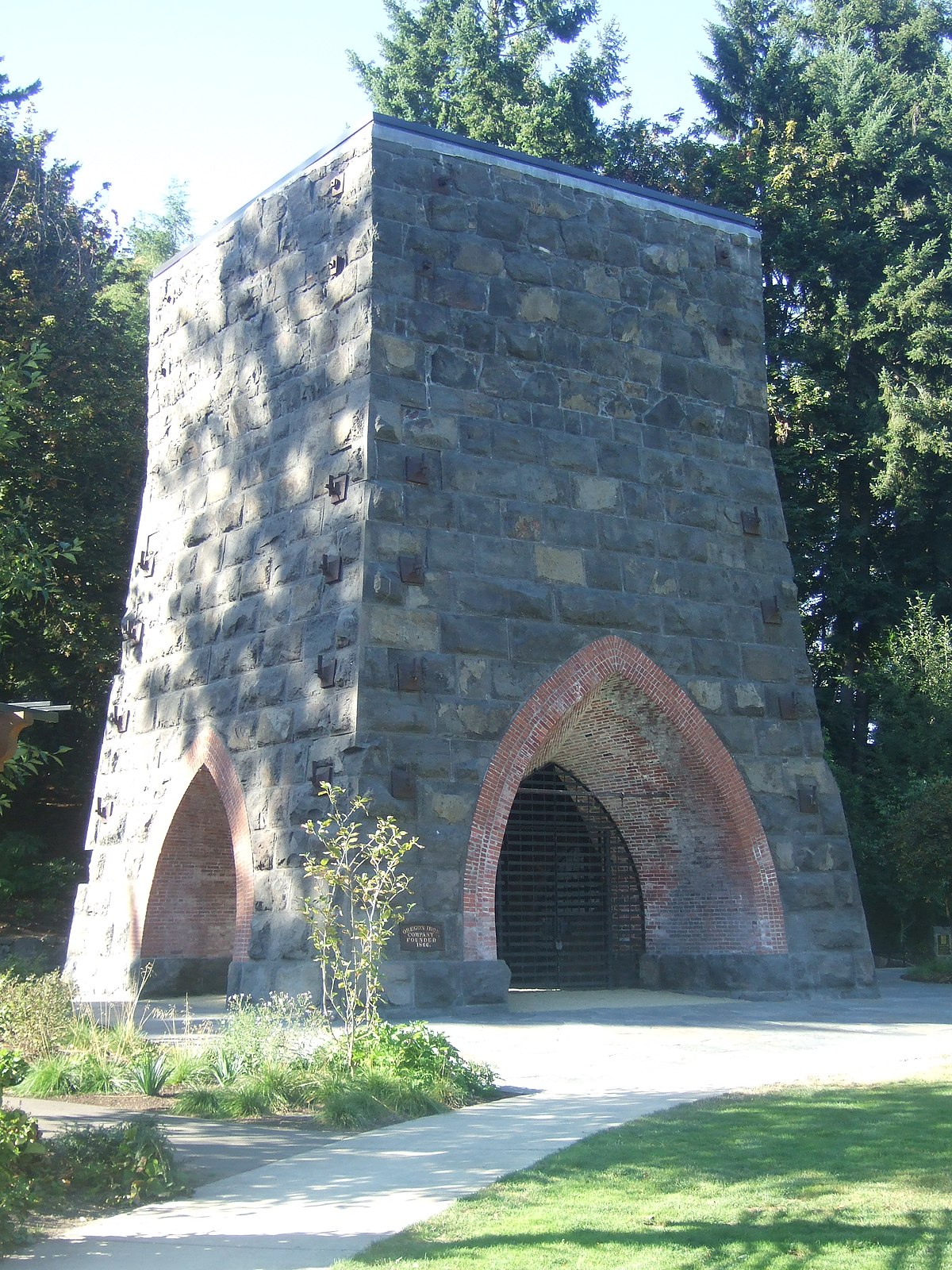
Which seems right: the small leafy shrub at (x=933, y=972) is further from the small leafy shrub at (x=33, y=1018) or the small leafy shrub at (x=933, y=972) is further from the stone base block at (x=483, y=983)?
the small leafy shrub at (x=33, y=1018)

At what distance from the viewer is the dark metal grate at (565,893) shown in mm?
15555

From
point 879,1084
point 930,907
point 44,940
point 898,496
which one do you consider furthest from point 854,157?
point 879,1084

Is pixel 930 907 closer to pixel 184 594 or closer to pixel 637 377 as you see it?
pixel 637 377

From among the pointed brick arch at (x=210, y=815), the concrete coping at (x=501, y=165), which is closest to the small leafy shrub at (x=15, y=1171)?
the pointed brick arch at (x=210, y=815)

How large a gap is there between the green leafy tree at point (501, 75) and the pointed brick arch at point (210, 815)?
56.3ft

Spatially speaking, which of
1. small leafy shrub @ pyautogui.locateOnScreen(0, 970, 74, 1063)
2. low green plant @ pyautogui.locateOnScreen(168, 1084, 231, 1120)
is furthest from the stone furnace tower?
low green plant @ pyautogui.locateOnScreen(168, 1084, 231, 1120)

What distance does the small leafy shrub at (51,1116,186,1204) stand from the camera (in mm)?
6031

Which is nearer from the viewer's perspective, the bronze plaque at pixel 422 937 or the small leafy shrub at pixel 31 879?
the bronze plaque at pixel 422 937

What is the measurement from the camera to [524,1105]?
816 cm

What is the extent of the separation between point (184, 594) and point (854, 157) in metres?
18.3

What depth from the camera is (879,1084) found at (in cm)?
854

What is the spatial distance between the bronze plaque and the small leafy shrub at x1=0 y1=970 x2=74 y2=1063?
2974 mm

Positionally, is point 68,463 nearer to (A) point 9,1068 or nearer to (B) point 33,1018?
(B) point 33,1018

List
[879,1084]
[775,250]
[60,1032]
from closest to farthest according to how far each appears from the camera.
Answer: [879,1084], [60,1032], [775,250]
